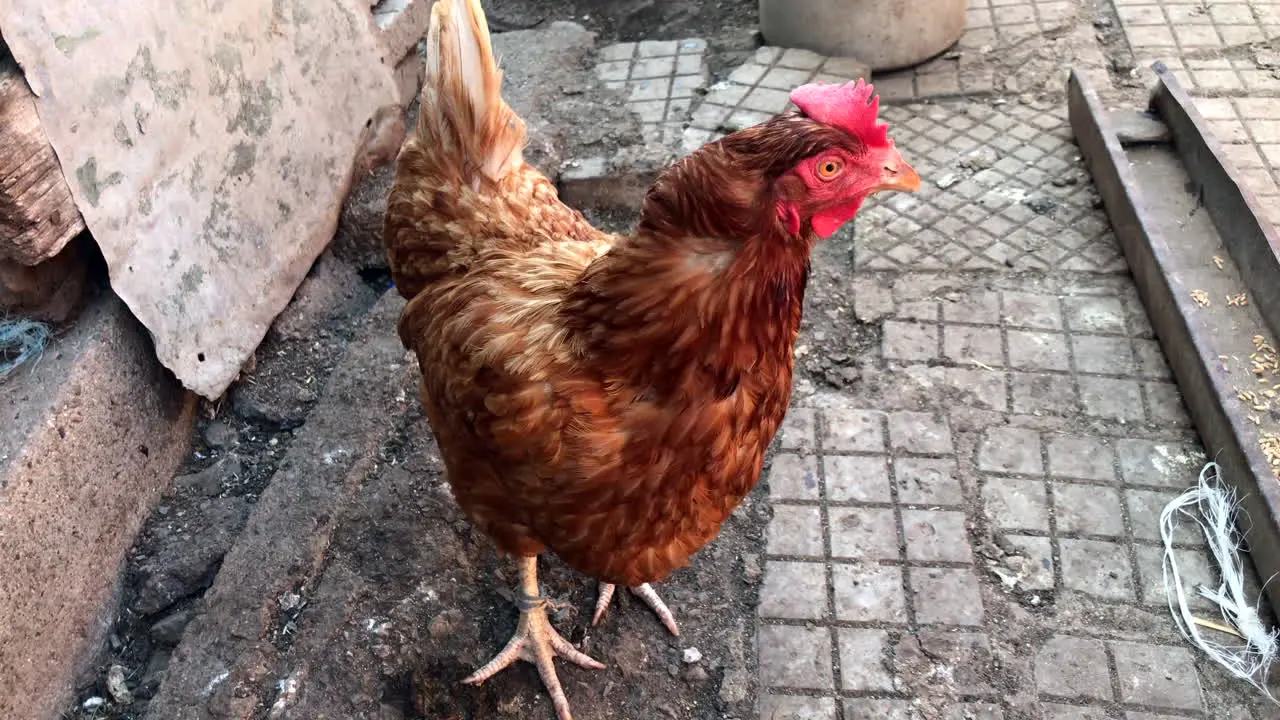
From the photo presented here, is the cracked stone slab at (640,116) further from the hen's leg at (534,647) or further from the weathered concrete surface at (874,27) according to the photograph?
the hen's leg at (534,647)

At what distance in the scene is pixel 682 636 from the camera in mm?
3000

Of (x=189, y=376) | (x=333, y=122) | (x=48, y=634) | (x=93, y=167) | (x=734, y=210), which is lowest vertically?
(x=48, y=634)

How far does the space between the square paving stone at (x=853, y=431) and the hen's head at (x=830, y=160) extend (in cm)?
177

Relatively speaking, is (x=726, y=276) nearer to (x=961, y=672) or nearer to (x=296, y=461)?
(x=961, y=672)

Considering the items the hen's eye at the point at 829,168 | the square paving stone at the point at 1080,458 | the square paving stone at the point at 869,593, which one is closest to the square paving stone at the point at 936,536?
the square paving stone at the point at 869,593

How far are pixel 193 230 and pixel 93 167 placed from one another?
484mm

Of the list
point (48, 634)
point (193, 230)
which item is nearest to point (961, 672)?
point (48, 634)

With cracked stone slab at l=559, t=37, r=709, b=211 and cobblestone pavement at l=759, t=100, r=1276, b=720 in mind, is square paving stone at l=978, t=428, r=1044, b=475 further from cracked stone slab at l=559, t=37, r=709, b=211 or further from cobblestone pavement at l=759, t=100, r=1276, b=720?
cracked stone slab at l=559, t=37, r=709, b=211

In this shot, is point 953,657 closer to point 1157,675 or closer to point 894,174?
point 1157,675

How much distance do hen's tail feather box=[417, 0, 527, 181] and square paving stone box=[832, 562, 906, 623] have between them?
70.3 inches

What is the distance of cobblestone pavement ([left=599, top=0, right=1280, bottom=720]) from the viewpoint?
2826 millimetres

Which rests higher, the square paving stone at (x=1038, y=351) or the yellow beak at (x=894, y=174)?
the yellow beak at (x=894, y=174)

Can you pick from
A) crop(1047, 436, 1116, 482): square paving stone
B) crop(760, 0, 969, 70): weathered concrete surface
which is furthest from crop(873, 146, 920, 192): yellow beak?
crop(760, 0, 969, 70): weathered concrete surface

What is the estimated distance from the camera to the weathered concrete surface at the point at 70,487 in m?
2.68
